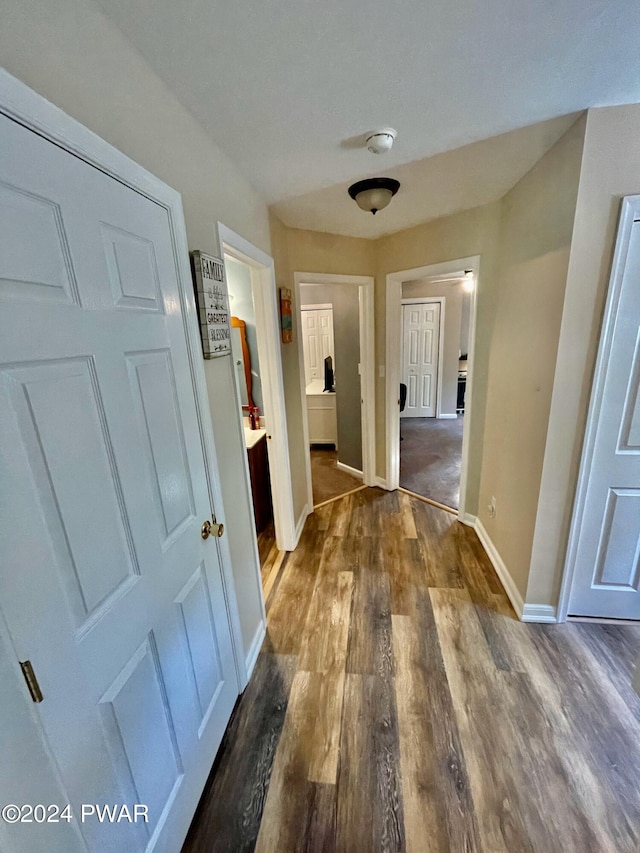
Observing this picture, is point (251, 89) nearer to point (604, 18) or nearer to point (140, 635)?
point (604, 18)

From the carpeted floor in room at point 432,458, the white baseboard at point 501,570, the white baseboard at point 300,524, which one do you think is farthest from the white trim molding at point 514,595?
the white baseboard at point 300,524

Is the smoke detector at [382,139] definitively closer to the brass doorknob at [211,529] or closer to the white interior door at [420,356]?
the brass doorknob at [211,529]

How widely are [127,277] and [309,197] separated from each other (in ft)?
4.91

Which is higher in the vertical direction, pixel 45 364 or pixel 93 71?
pixel 93 71

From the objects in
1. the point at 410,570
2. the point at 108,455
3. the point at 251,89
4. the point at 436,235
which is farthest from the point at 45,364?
the point at 436,235

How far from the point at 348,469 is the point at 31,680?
3439mm

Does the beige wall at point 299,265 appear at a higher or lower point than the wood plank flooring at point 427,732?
higher

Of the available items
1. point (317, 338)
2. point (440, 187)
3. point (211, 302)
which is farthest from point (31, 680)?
point (317, 338)

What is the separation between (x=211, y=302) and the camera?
127 centimetres

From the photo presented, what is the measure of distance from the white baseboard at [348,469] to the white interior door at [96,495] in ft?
9.04

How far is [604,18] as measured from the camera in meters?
0.90

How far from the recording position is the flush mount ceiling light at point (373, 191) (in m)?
1.71

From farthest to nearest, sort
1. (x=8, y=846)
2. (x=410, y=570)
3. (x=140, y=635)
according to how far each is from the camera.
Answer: (x=410, y=570)
(x=140, y=635)
(x=8, y=846)

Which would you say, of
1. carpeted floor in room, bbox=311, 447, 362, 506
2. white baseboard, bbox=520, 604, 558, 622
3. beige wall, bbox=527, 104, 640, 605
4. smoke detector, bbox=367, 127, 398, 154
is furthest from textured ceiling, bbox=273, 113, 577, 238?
carpeted floor in room, bbox=311, 447, 362, 506
